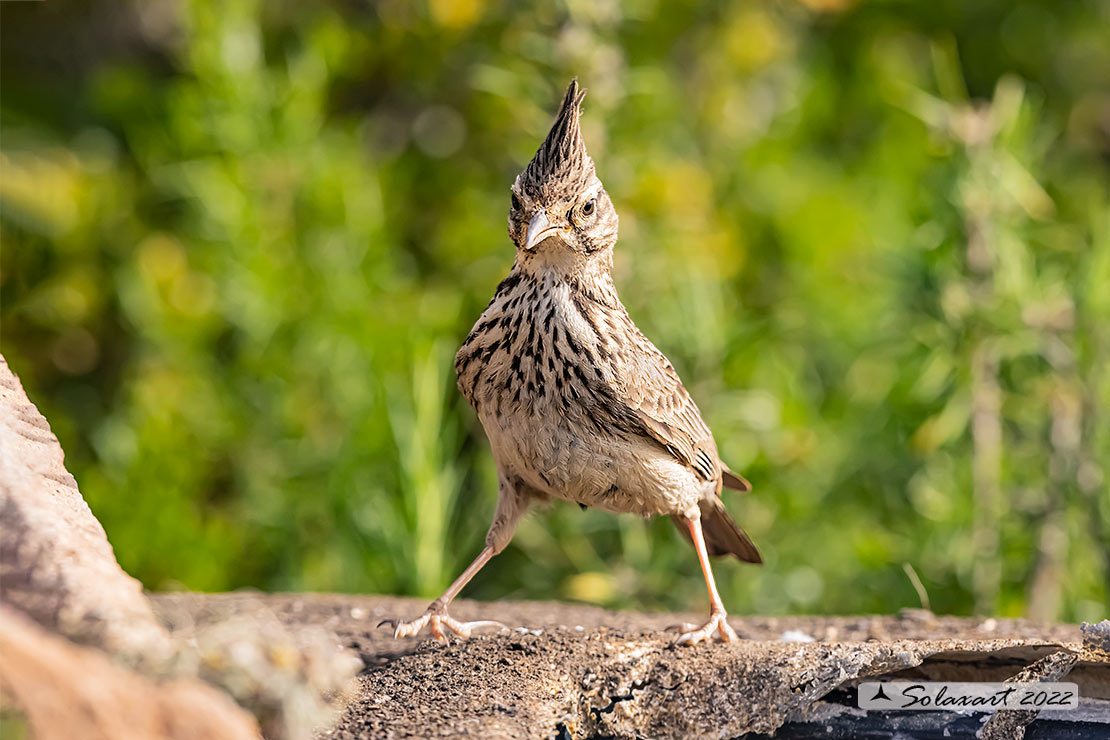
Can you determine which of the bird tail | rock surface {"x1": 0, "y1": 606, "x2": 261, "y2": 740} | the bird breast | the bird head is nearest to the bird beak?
the bird head

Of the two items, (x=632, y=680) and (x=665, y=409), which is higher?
(x=665, y=409)

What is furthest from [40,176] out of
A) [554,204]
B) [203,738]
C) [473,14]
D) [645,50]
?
[203,738]

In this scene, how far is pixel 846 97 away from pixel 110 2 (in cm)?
526

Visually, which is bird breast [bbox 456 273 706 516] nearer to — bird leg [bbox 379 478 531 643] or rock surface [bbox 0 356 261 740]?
bird leg [bbox 379 478 531 643]

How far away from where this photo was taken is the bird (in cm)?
392

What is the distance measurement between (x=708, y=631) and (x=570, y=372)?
0.95 metres

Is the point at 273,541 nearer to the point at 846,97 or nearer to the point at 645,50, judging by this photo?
the point at 645,50

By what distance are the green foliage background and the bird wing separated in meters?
1.41

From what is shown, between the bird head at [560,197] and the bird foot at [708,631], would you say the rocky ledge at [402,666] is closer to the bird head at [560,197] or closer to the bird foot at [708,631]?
the bird foot at [708,631]

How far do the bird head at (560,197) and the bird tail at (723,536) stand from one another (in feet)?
3.90

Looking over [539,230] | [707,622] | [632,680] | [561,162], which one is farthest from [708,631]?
[561,162]

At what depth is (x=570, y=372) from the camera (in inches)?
154

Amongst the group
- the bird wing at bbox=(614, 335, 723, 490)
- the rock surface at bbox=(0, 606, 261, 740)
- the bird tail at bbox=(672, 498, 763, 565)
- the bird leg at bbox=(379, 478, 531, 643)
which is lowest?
the rock surface at bbox=(0, 606, 261, 740)

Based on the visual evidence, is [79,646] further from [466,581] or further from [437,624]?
[466,581]
